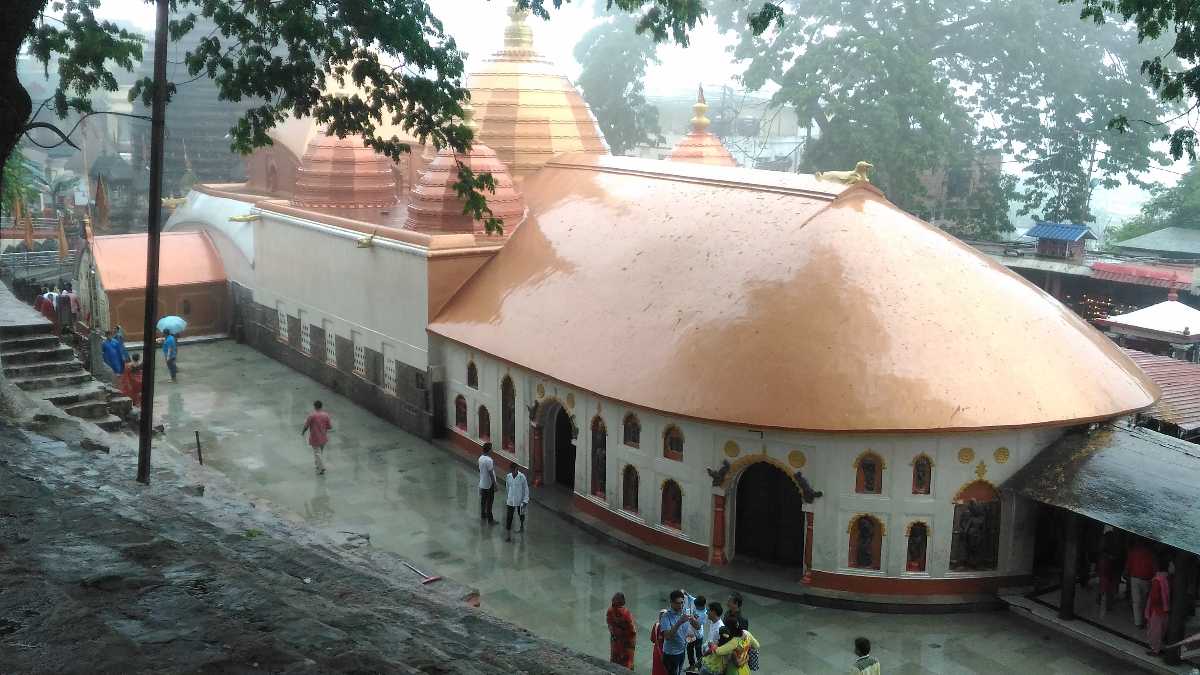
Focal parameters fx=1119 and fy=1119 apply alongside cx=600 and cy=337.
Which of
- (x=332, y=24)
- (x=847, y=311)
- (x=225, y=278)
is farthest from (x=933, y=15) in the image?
(x=332, y=24)

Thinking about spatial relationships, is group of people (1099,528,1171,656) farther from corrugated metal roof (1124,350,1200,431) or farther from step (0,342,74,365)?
step (0,342,74,365)

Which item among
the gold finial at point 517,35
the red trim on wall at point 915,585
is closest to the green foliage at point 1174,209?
the gold finial at point 517,35

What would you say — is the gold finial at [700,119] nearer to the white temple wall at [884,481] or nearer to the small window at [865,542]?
the white temple wall at [884,481]

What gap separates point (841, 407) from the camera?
1358 centimetres

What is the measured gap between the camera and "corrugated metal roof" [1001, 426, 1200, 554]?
12.1m

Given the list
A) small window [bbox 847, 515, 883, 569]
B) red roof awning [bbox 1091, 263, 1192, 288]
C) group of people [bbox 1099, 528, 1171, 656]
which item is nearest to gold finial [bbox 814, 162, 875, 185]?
small window [bbox 847, 515, 883, 569]

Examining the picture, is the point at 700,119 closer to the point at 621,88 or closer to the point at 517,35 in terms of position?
the point at 517,35

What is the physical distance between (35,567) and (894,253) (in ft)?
39.0

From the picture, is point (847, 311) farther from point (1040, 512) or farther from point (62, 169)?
point (62, 169)

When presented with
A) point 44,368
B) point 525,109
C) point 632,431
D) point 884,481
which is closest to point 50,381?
point 44,368

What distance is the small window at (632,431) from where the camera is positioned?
1533 cm

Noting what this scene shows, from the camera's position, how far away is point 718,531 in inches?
574

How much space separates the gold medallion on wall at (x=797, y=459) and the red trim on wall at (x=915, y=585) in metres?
1.40

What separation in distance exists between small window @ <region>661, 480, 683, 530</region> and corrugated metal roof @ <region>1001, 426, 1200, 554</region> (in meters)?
4.13
